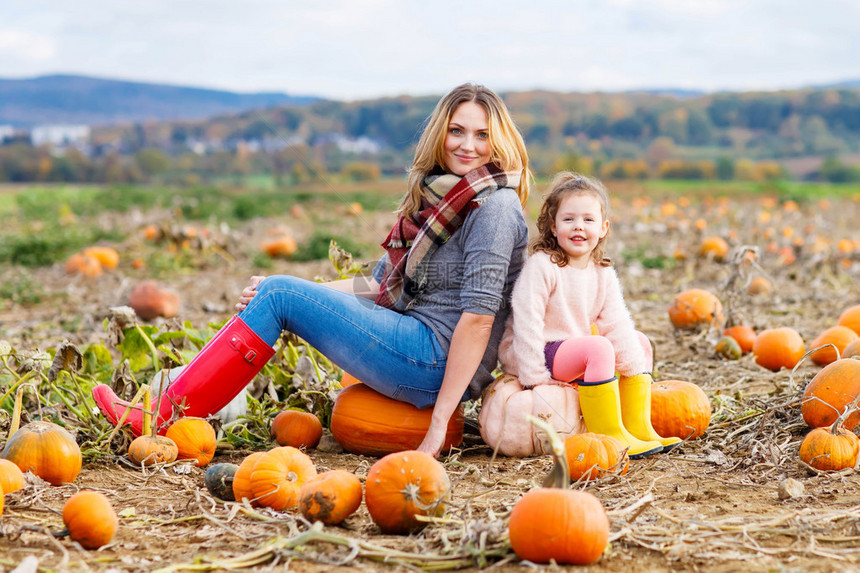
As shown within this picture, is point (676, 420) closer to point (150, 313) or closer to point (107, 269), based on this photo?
point (150, 313)

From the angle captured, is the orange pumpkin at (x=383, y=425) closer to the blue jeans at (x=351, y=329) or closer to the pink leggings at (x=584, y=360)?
the blue jeans at (x=351, y=329)

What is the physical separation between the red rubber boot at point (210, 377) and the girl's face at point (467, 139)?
1133 mm

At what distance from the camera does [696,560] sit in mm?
2195

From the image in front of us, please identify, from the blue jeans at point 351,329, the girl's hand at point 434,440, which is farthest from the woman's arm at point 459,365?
the blue jeans at point 351,329

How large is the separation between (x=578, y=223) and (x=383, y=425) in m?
1.18

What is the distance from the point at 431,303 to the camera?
11.8ft

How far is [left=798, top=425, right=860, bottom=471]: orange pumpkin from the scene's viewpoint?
3025 mm

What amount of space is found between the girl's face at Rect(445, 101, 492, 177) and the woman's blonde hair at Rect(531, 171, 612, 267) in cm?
32

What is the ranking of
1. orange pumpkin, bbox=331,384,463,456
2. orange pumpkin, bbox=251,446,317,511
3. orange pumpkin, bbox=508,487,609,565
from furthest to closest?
orange pumpkin, bbox=331,384,463,456 → orange pumpkin, bbox=251,446,317,511 → orange pumpkin, bbox=508,487,609,565

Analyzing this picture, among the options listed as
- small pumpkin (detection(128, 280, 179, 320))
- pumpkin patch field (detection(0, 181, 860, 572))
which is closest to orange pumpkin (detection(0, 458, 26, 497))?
pumpkin patch field (detection(0, 181, 860, 572))

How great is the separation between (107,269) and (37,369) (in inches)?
232

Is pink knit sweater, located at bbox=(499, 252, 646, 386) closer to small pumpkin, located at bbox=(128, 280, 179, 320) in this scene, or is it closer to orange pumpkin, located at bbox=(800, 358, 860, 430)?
orange pumpkin, located at bbox=(800, 358, 860, 430)

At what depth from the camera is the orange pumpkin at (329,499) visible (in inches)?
99.0

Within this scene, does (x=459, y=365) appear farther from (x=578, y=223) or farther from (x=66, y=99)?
(x=66, y=99)
